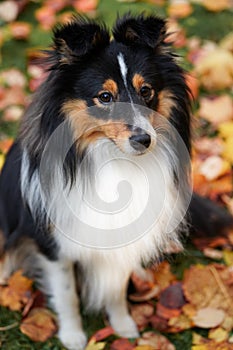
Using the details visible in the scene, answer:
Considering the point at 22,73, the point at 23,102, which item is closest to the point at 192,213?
the point at 23,102

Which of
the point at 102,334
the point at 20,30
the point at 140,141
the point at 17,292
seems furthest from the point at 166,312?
the point at 20,30

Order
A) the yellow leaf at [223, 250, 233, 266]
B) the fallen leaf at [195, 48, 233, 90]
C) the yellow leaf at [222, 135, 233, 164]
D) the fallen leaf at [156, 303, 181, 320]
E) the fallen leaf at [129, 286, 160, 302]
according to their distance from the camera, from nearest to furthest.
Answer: the fallen leaf at [156, 303, 181, 320]
the fallen leaf at [129, 286, 160, 302]
the yellow leaf at [223, 250, 233, 266]
the yellow leaf at [222, 135, 233, 164]
the fallen leaf at [195, 48, 233, 90]

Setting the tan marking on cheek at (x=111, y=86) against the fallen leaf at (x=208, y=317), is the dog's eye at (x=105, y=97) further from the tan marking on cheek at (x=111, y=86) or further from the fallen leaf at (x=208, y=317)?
the fallen leaf at (x=208, y=317)

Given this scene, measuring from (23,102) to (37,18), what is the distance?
1139 mm

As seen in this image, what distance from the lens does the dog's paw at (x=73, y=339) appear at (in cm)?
340

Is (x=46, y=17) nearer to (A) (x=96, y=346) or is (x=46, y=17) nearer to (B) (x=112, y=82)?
(B) (x=112, y=82)

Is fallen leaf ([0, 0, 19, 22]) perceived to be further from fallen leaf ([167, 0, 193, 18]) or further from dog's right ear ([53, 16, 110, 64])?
dog's right ear ([53, 16, 110, 64])

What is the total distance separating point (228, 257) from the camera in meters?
3.83

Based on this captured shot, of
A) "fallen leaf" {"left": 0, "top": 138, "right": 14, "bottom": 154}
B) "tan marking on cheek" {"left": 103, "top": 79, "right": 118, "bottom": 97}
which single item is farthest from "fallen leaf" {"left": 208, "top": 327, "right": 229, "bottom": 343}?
"fallen leaf" {"left": 0, "top": 138, "right": 14, "bottom": 154}

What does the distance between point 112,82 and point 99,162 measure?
38cm

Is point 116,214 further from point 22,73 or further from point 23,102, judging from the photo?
point 22,73

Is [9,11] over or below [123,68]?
over

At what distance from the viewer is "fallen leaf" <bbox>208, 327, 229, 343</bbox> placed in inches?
133

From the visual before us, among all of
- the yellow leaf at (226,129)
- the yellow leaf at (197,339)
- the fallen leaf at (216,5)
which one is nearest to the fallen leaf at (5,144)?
the yellow leaf at (226,129)
